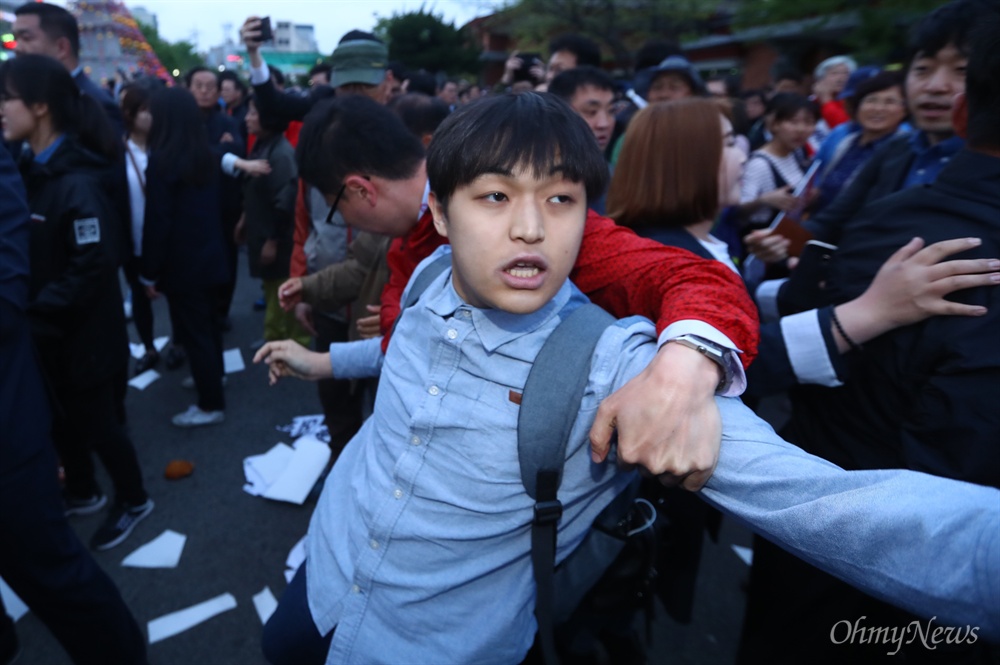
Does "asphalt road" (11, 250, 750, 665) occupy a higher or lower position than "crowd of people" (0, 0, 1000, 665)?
lower

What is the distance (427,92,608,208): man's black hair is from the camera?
3.36ft

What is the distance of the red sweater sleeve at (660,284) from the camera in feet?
3.18

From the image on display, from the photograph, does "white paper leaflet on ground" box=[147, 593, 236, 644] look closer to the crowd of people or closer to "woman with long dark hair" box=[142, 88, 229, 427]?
the crowd of people

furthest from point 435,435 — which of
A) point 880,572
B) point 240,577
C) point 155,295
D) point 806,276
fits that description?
point 155,295

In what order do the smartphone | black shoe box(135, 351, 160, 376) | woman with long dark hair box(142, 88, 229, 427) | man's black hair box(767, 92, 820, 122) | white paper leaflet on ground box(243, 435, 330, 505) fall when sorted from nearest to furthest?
white paper leaflet on ground box(243, 435, 330, 505) < woman with long dark hair box(142, 88, 229, 427) < the smartphone < man's black hair box(767, 92, 820, 122) < black shoe box(135, 351, 160, 376)

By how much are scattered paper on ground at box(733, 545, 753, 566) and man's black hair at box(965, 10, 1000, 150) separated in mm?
2266

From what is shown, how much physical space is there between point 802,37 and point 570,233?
1964 cm

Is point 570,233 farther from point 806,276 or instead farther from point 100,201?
point 100,201

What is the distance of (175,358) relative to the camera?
491 cm

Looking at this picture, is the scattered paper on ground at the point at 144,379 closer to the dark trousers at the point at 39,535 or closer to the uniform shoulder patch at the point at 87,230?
the uniform shoulder patch at the point at 87,230

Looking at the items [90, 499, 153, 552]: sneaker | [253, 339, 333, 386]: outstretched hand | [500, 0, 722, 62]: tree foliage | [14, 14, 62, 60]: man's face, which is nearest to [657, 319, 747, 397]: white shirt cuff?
[253, 339, 333, 386]: outstretched hand

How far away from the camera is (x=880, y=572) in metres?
0.69

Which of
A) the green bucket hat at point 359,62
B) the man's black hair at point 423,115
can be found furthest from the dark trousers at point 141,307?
the man's black hair at point 423,115

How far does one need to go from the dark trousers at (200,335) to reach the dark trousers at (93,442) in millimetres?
1003
